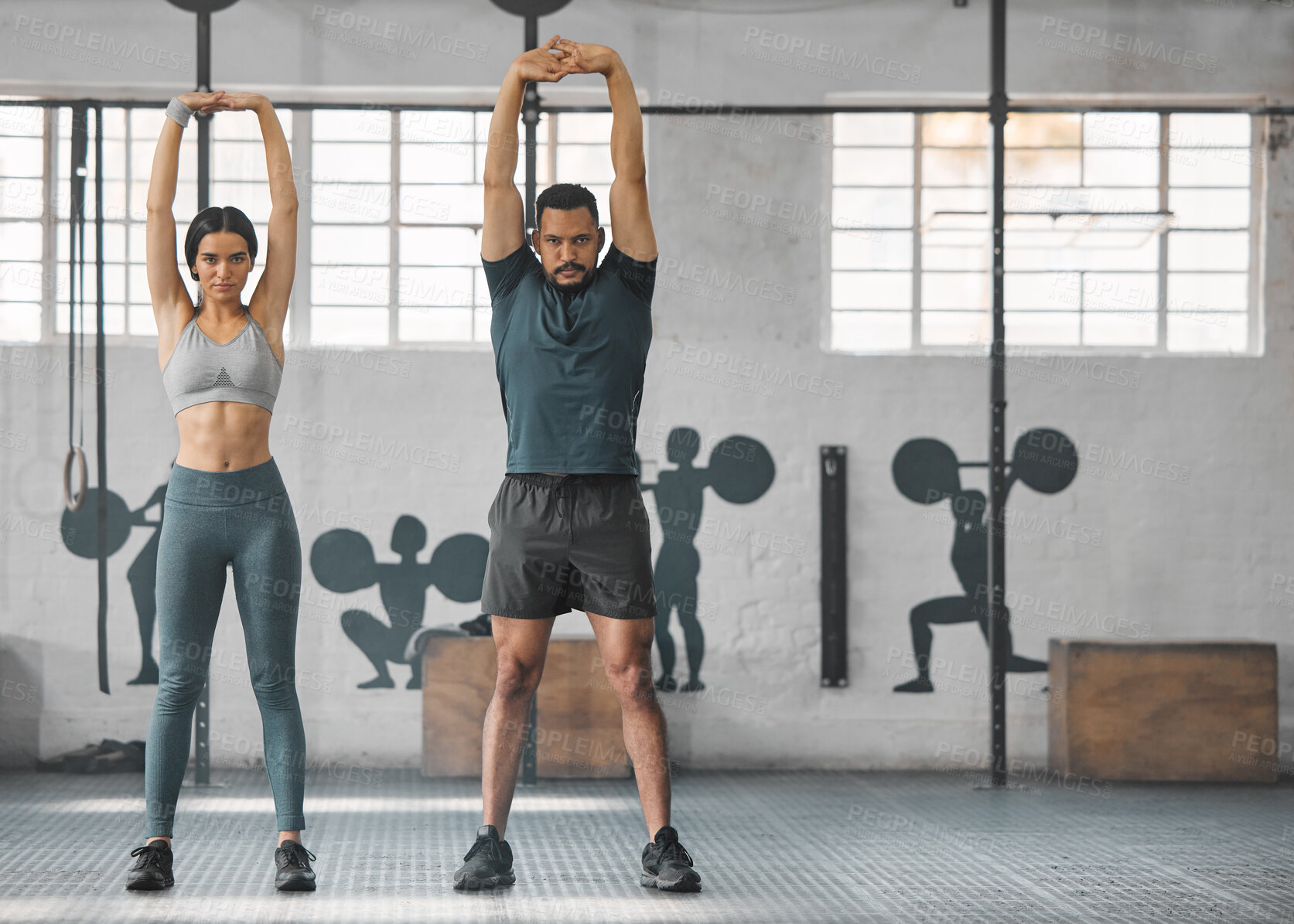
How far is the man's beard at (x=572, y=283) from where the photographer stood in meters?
2.45

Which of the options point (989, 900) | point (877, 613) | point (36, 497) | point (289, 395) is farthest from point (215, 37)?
point (989, 900)

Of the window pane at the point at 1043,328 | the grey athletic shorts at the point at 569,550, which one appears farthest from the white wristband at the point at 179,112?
the window pane at the point at 1043,328

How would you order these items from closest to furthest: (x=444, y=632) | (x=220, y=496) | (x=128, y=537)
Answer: (x=220, y=496) → (x=444, y=632) → (x=128, y=537)

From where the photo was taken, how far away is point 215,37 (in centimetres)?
483

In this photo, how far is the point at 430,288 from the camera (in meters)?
5.03

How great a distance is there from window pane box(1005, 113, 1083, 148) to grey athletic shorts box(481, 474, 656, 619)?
354cm

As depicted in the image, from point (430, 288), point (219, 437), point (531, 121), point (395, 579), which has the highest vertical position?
point (531, 121)

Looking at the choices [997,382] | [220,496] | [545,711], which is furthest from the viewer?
[545,711]

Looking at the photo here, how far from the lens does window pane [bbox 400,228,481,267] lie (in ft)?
16.5

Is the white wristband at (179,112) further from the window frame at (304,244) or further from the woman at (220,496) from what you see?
the window frame at (304,244)

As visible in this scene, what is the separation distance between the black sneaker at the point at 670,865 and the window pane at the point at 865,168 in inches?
137

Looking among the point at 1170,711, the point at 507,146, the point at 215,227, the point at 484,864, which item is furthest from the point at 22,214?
the point at 1170,711

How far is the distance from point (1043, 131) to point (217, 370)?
4.06 metres

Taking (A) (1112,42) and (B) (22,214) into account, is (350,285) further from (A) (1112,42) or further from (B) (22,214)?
(A) (1112,42)
